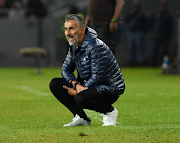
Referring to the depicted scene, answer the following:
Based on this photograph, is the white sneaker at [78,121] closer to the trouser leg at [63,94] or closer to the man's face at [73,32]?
the trouser leg at [63,94]

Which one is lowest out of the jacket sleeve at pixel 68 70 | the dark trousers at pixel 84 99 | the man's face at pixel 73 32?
the dark trousers at pixel 84 99

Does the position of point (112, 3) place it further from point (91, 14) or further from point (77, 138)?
point (77, 138)

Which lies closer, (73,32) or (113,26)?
(73,32)

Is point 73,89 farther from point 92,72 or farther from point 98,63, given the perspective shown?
point 98,63

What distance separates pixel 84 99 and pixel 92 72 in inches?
10.9

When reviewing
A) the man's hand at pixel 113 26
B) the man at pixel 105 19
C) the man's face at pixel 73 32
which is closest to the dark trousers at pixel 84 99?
the man's face at pixel 73 32

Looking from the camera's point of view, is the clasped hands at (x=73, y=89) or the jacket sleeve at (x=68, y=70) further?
the jacket sleeve at (x=68, y=70)

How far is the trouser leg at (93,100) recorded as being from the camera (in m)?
3.91

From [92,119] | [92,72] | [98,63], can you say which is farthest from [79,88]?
[92,119]

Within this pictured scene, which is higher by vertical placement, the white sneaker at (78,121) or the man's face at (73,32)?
the man's face at (73,32)

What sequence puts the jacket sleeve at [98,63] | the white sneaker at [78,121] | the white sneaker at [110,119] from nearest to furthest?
the jacket sleeve at [98,63] → the white sneaker at [110,119] → the white sneaker at [78,121]

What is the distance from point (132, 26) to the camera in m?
17.4

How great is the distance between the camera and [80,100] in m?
3.91

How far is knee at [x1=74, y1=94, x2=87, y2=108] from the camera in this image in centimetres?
390
